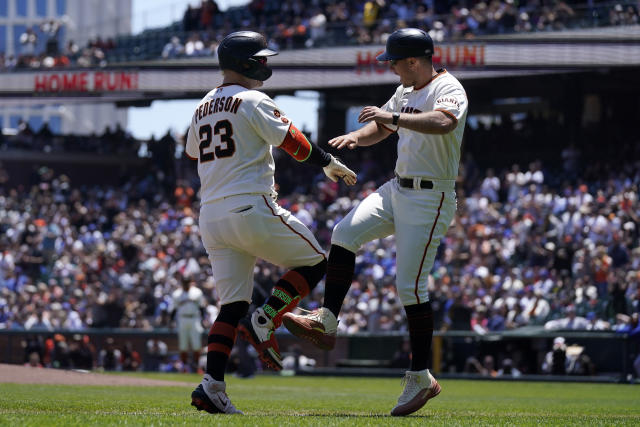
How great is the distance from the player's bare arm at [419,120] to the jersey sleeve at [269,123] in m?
0.50

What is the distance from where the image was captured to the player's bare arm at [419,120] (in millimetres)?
6484

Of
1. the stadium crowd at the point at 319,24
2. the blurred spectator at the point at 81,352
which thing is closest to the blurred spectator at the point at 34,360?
the blurred spectator at the point at 81,352

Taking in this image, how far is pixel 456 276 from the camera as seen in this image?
69.1ft

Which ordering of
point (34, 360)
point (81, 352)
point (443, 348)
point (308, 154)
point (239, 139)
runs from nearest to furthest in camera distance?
point (239, 139)
point (308, 154)
point (443, 348)
point (34, 360)
point (81, 352)

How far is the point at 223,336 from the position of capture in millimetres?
6758

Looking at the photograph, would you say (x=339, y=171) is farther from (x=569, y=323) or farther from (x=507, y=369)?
(x=569, y=323)

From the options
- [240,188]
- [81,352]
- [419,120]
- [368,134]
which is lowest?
[81,352]

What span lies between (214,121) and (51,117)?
2796 inches

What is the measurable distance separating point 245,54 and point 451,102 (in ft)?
4.40

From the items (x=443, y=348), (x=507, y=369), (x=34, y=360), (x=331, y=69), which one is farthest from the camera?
(x=331, y=69)

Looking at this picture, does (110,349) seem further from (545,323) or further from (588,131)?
(588,131)

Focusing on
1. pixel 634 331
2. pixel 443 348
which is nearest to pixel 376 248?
pixel 443 348

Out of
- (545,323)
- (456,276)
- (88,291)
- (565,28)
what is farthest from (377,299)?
(565,28)

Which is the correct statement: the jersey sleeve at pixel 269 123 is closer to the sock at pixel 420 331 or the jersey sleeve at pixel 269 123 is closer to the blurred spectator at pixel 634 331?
the sock at pixel 420 331
